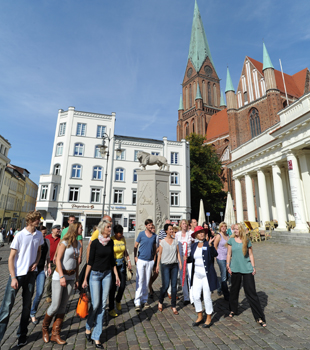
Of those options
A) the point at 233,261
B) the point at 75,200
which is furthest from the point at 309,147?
the point at 75,200

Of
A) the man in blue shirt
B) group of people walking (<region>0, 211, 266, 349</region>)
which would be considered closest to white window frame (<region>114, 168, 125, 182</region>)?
group of people walking (<region>0, 211, 266, 349</region>)

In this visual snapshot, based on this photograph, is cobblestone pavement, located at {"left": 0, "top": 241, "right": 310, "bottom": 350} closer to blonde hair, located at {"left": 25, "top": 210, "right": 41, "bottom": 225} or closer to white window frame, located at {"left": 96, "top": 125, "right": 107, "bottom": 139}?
blonde hair, located at {"left": 25, "top": 210, "right": 41, "bottom": 225}

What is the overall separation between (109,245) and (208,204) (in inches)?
1440

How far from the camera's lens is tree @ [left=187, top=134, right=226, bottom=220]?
36.8 metres

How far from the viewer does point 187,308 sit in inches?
187

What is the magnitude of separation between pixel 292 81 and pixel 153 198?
42.8 metres

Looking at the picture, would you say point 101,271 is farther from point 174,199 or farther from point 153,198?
point 174,199

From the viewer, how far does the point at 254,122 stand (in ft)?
124

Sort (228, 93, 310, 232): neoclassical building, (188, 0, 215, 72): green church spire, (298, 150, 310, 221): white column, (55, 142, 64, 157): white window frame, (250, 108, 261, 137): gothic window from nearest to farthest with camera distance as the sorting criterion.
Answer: (228, 93, 310, 232): neoclassical building, (298, 150, 310, 221): white column, (55, 142, 64, 157): white window frame, (250, 108, 261, 137): gothic window, (188, 0, 215, 72): green church spire

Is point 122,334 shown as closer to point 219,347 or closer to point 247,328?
point 219,347

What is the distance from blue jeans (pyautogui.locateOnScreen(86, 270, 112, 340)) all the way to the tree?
3302cm

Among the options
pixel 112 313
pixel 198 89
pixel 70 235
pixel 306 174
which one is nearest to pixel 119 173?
pixel 306 174

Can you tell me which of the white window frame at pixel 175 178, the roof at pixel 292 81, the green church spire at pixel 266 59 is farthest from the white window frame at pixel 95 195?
the roof at pixel 292 81

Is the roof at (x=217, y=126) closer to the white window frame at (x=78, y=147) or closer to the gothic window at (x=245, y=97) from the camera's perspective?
the gothic window at (x=245, y=97)
